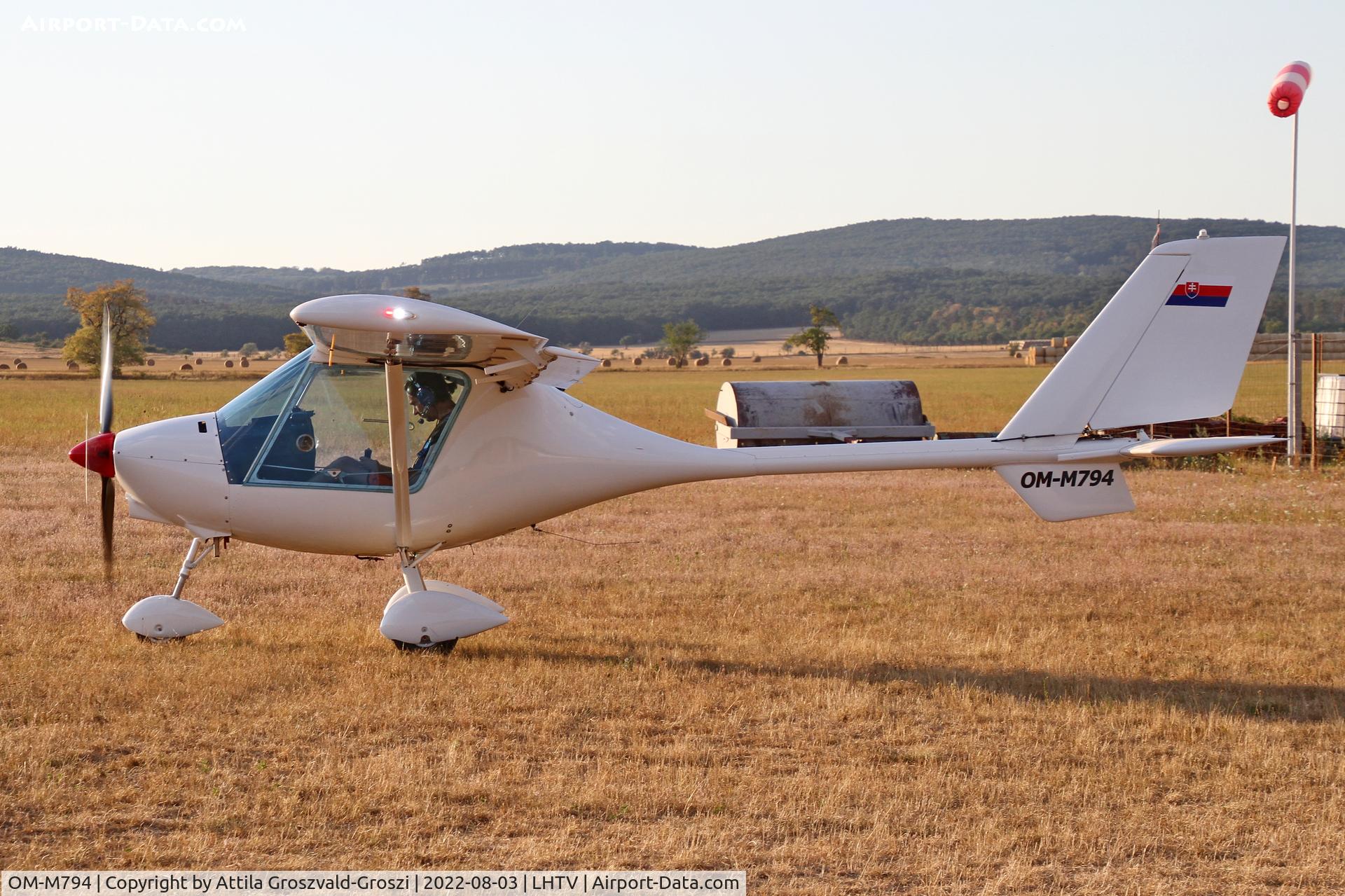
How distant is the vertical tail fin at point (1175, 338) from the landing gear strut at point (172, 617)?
18.4 ft

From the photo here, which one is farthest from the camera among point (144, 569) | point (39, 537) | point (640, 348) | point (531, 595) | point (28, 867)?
point (640, 348)

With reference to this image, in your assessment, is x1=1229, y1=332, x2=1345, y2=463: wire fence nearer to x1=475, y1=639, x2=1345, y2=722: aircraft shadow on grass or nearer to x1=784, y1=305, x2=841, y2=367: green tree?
x1=475, y1=639, x2=1345, y2=722: aircraft shadow on grass

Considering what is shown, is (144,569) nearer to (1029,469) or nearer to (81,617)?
(81,617)

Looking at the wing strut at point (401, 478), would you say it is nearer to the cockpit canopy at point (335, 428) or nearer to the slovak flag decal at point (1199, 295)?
the cockpit canopy at point (335, 428)

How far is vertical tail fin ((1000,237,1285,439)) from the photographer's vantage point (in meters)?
7.83

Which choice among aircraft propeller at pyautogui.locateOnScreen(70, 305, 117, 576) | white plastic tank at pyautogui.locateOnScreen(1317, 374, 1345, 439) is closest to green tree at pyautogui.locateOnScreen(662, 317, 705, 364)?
white plastic tank at pyautogui.locateOnScreen(1317, 374, 1345, 439)

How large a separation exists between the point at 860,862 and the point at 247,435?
498 centimetres

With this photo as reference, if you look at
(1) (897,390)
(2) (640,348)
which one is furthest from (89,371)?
(2) (640,348)

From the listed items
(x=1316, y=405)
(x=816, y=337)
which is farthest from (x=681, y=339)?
(x=1316, y=405)

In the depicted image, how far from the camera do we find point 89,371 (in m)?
63.1

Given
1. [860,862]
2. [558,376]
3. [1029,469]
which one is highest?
[558,376]

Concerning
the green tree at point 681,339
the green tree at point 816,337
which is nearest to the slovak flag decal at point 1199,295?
the green tree at point 816,337

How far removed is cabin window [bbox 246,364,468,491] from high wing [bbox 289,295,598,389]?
16cm

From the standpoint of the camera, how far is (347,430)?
7.85m
